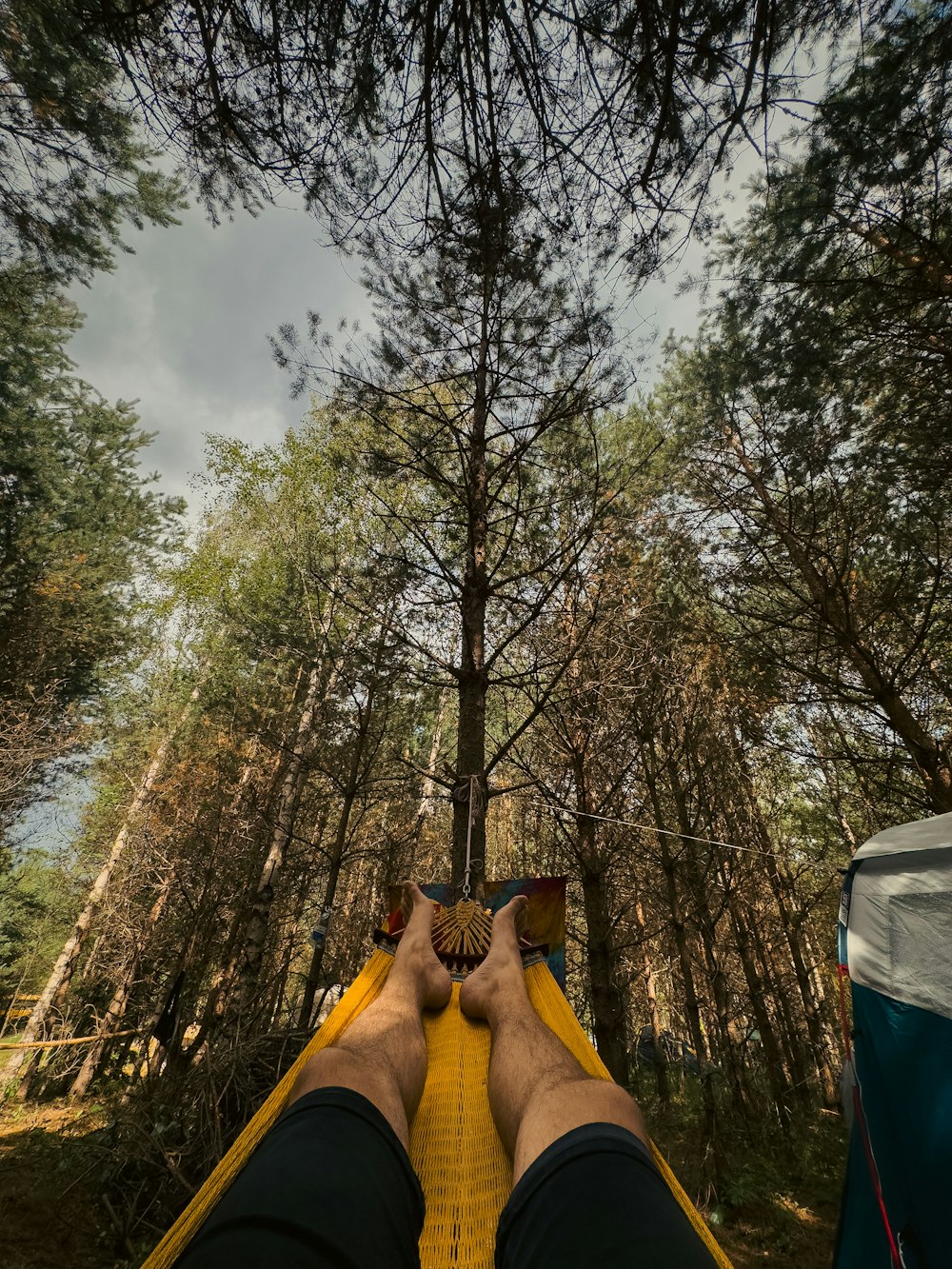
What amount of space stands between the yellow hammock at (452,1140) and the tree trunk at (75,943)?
30.8ft

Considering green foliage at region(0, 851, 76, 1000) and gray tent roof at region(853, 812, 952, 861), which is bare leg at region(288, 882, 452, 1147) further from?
green foliage at region(0, 851, 76, 1000)

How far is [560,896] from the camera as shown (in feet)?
8.38

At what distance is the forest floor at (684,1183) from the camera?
3.44 m

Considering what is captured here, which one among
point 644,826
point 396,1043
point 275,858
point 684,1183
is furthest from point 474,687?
point 684,1183

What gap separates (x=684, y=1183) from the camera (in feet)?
16.9

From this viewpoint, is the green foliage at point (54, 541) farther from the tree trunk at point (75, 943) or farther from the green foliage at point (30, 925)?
the green foliage at point (30, 925)

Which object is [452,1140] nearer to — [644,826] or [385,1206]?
[385,1206]

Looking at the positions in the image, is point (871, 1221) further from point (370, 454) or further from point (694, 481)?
point (694, 481)

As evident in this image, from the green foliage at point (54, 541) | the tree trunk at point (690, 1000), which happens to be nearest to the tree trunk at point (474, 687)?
the tree trunk at point (690, 1000)

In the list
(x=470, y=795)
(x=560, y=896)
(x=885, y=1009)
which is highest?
(x=470, y=795)

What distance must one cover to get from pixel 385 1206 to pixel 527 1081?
0.55m

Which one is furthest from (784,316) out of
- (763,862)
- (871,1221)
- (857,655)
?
(763,862)

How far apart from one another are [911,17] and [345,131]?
2.83 metres

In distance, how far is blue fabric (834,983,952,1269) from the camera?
148 cm
